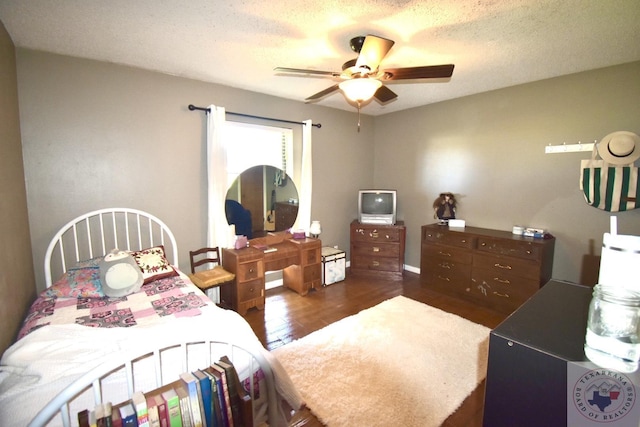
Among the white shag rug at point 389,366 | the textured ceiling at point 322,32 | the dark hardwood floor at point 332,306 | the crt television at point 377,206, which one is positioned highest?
the textured ceiling at point 322,32

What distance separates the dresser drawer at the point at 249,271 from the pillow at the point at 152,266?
63 centimetres

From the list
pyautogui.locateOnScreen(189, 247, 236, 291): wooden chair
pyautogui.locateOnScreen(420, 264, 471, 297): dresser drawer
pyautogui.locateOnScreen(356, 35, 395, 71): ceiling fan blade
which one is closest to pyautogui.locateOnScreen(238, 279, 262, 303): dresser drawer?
pyautogui.locateOnScreen(189, 247, 236, 291): wooden chair

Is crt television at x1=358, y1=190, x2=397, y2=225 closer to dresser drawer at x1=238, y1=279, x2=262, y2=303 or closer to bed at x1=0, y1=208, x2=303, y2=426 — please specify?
dresser drawer at x1=238, y1=279, x2=262, y2=303

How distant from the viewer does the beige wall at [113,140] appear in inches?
90.1

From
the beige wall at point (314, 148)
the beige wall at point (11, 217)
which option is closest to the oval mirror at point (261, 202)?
the beige wall at point (314, 148)

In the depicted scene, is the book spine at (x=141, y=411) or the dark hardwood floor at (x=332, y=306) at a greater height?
the book spine at (x=141, y=411)

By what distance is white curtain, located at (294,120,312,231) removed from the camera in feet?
12.3

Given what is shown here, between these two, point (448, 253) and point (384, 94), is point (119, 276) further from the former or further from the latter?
point (448, 253)

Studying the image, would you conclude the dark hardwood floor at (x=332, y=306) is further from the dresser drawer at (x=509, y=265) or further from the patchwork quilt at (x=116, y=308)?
the patchwork quilt at (x=116, y=308)

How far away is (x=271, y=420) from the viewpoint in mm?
1113

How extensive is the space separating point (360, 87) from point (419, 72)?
1.34 feet

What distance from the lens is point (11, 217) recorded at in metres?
1.82

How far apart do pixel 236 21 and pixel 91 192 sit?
6.40ft
